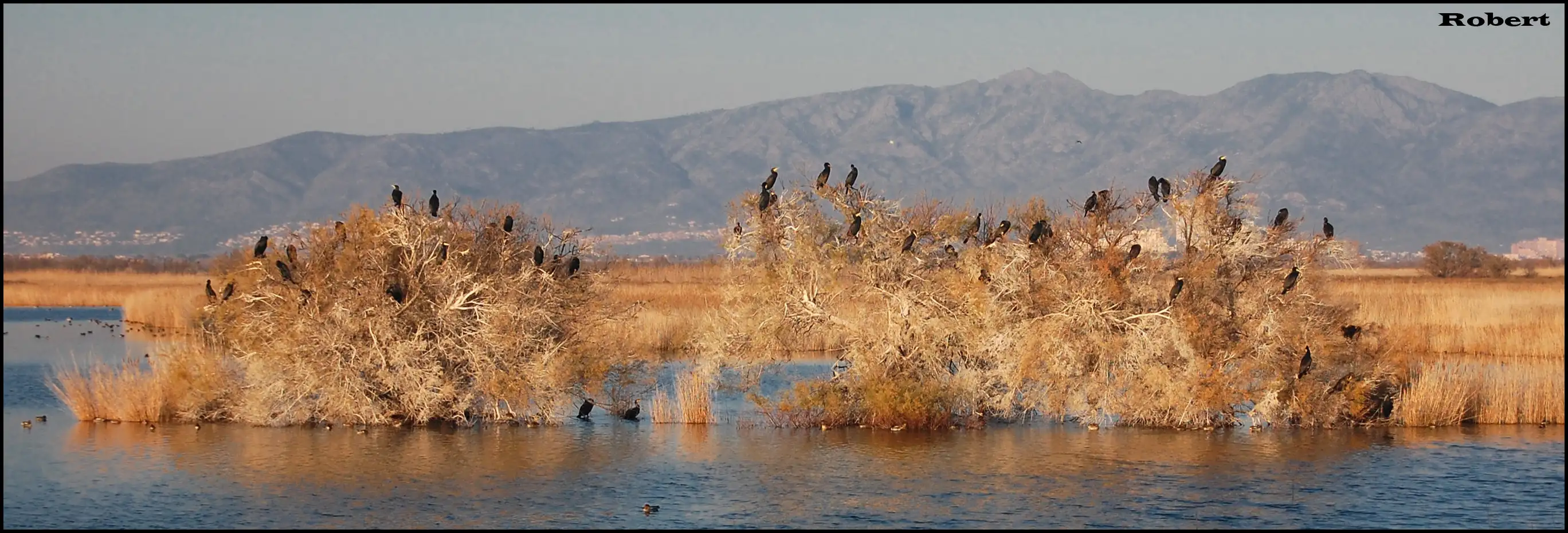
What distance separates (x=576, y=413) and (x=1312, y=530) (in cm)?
1292

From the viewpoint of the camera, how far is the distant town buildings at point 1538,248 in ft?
541

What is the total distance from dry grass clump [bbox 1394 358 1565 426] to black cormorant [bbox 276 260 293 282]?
1689cm

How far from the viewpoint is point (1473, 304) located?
42.4m

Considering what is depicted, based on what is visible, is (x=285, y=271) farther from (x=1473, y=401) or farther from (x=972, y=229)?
(x=1473, y=401)

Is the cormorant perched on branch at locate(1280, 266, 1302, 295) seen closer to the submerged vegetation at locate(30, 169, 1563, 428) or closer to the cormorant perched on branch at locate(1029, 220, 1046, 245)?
the submerged vegetation at locate(30, 169, 1563, 428)

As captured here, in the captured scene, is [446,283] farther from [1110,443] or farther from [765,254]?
[1110,443]

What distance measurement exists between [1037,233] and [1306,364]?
4290 millimetres

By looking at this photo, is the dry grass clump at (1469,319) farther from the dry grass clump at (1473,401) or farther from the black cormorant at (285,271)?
the black cormorant at (285,271)

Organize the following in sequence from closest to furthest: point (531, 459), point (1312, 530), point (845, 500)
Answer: point (1312, 530) → point (845, 500) → point (531, 459)

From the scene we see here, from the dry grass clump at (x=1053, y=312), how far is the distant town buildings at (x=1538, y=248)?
490 feet

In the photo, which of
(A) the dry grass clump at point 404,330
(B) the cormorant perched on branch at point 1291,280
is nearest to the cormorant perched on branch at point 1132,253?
(B) the cormorant perched on branch at point 1291,280

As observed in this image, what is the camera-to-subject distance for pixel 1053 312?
76.9ft

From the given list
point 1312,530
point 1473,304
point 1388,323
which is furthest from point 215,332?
point 1473,304

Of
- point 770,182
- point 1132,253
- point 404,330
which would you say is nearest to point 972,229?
point 1132,253
